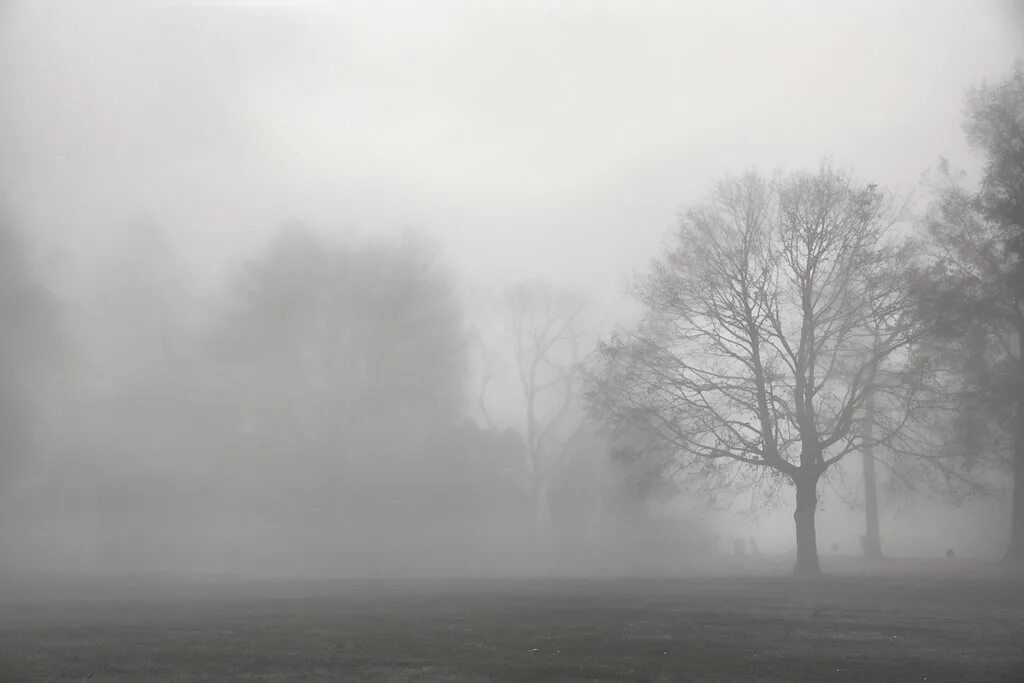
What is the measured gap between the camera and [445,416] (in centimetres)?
5753

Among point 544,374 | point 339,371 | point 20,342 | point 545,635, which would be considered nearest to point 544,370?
point 544,374

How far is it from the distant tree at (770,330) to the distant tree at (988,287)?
4.68 ft

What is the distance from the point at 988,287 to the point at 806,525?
10.2 meters

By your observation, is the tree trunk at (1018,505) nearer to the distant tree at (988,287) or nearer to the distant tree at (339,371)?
the distant tree at (988,287)

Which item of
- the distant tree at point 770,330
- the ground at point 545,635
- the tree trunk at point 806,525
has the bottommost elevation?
the ground at point 545,635

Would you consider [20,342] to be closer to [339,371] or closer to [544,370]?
[339,371]

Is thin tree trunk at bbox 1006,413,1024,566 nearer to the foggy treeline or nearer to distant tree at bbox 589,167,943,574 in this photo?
distant tree at bbox 589,167,943,574

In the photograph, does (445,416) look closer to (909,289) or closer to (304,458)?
(304,458)

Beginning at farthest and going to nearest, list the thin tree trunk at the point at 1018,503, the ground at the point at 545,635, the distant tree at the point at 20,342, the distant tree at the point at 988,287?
the distant tree at the point at 20,342
the thin tree trunk at the point at 1018,503
the distant tree at the point at 988,287
the ground at the point at 545,635

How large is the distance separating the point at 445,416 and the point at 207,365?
1419 cm

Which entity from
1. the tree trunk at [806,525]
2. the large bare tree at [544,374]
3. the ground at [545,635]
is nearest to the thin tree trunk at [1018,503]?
the tree trunk at [806,525]

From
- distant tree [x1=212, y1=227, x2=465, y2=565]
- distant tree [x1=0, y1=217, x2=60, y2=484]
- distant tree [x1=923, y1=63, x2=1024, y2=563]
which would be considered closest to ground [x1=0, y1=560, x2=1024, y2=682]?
distant tree [x1=923, y1=63, x2=1024, y2=563]

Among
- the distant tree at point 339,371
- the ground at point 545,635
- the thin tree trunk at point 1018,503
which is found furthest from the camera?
the distant tree at point 339,371

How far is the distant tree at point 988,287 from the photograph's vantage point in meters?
30.4
